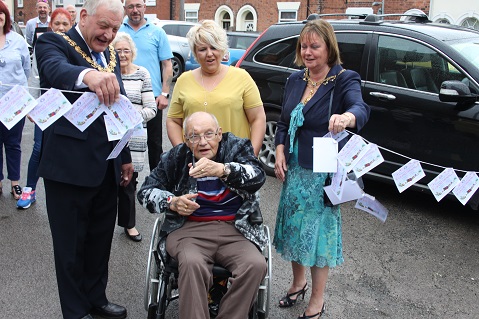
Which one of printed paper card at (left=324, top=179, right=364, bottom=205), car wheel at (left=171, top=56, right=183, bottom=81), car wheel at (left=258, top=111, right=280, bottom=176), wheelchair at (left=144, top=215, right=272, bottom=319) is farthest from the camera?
car wheel at (left=171, top=56, right=183, bottom=81)

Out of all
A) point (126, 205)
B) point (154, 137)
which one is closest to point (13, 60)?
point (154, 137)

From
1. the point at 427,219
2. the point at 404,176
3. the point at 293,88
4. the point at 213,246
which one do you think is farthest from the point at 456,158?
the point at 213,246

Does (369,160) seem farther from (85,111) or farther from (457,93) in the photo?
(457,93)

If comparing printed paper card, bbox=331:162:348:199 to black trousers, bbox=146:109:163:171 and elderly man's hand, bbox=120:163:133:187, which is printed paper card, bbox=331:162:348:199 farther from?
black trousers, bbox=146:109:163:171

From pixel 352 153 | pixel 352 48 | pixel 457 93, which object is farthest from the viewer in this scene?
pixel 352 48

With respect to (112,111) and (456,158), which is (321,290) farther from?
(456,158)

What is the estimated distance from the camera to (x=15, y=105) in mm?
2652

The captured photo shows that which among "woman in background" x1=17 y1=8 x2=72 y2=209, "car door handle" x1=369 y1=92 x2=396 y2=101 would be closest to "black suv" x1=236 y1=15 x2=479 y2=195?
"car door handle" x1=369 y1=92 x2=396 y2=101

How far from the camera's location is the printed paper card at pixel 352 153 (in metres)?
3.07

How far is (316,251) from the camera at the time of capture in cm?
336

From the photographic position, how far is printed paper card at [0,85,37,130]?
2.63 m

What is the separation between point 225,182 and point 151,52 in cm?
270

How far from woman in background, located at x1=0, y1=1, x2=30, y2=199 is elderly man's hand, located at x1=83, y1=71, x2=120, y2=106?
2.89m

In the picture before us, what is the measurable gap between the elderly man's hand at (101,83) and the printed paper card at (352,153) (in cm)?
136
